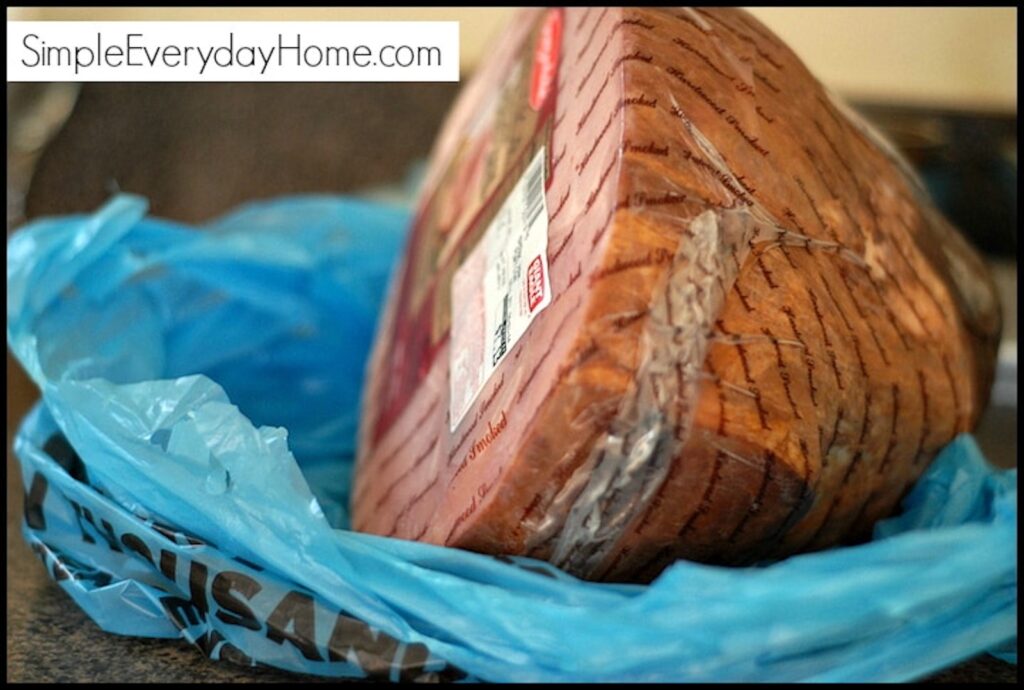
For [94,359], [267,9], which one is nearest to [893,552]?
[94,359]

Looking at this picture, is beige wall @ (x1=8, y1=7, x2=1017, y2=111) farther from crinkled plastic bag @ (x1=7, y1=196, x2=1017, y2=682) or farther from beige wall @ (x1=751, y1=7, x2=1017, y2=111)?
crinkled plastic bag @ (x1=7, y1=196, x2=1017, y2=682)

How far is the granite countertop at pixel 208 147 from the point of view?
4.15ft

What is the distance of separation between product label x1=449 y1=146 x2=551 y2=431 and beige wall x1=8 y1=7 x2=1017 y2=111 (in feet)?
2.62

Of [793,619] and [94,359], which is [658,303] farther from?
[94,359]

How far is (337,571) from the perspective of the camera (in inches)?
26.1

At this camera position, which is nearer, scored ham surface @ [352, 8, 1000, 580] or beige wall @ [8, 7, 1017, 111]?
Result: scored ham surface @ [352, 8, 1000, 580]

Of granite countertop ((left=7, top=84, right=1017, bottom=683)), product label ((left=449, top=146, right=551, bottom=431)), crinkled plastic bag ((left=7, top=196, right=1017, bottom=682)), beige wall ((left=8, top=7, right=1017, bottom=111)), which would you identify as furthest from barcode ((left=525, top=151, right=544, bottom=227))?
beige wall ((left=8, top=7, right=1017, bottom=111))

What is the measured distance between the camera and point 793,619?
0.58 meters

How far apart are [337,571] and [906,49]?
4.10 feet

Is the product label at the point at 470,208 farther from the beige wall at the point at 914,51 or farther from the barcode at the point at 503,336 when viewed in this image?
the beige wall at the point at 914,51

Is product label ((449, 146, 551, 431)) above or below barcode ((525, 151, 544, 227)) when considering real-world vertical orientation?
below

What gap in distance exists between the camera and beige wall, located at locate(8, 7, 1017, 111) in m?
1.56

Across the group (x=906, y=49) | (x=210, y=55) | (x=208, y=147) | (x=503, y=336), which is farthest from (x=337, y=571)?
(x=906, y=49)

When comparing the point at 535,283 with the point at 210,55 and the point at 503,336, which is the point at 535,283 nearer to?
the point at 503,336
